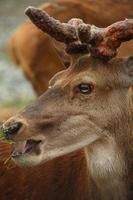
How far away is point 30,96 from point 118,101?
23.8ft

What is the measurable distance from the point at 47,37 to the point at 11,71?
224 inches

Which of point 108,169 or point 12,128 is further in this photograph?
point 108,169

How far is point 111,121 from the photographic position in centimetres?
617

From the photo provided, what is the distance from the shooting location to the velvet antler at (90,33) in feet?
20.1

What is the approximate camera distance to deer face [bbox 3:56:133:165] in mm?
5988

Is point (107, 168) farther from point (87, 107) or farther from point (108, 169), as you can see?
point (87, 107)

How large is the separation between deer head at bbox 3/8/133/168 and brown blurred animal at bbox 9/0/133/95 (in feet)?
9.53

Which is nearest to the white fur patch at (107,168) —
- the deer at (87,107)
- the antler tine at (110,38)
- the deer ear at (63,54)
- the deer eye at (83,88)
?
the deer at (87,107)

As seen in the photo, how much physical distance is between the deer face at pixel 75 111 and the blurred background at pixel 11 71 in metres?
4.56

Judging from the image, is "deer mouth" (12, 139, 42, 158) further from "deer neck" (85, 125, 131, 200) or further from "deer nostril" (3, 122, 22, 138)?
"deer neck" (85, 125, 131, 200)

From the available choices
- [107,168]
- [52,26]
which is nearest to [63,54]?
[52,26]

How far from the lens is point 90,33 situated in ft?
20.2

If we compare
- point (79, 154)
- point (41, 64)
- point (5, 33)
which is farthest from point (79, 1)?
point (5, 33)

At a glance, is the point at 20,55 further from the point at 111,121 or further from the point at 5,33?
the point at 5,33
